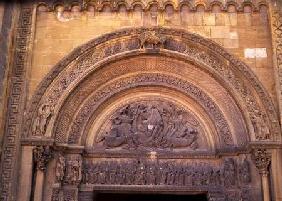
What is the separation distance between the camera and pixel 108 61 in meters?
11.0

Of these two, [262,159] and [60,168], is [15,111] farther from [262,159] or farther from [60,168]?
[262,159]

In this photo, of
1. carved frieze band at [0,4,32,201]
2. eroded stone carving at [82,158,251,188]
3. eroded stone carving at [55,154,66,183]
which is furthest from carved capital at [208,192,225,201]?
carved frieze band at [0,4,32,201]

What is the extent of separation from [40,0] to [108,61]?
2.34 m

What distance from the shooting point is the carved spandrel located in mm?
10883

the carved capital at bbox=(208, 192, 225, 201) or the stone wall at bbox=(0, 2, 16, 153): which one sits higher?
the stone wall at bbox=(0, 2, 16, 153)

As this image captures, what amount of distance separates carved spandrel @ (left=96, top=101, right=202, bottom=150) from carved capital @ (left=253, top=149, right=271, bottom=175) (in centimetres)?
144

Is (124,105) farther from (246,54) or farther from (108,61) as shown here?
(246,54)

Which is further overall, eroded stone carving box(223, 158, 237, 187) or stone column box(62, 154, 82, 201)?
eroded stone carving box(223, 158, 237, 187)

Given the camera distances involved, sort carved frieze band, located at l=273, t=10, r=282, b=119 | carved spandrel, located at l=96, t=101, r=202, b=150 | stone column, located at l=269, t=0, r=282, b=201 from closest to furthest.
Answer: stone column, located at l=269, t=0, r=282, b=201 < carved frieze band, located at l=273, t=10, r=282, b=119 < carved spandrel, located at l=96, t=101, r=202, b=150

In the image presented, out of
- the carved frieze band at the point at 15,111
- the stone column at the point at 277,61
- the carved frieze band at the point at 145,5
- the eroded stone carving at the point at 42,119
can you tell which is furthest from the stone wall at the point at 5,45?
the stone column at the point at 277,61

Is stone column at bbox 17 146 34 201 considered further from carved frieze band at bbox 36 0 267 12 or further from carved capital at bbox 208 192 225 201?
carved capital at bbox 208 192 225 201

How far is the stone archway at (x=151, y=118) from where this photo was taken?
33.9 feet

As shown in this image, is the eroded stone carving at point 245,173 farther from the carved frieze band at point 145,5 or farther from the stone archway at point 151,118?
the carved frieze band at point 145,5

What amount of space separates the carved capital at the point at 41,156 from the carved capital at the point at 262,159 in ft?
14.4
